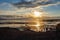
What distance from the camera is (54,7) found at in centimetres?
192

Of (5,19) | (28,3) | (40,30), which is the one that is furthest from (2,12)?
(40,30)

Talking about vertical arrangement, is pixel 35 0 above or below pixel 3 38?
above

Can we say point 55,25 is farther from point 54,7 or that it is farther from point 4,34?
point 4,34

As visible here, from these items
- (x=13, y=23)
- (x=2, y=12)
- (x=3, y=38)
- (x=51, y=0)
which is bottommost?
(x=3, y=38)

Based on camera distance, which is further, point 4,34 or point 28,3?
point 28,3

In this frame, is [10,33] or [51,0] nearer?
[10,33]

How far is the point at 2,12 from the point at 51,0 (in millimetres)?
657

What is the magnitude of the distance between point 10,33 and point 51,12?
61 cm

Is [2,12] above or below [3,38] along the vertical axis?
above

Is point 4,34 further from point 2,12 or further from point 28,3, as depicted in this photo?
point 28,3

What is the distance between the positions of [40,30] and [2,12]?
0.54m

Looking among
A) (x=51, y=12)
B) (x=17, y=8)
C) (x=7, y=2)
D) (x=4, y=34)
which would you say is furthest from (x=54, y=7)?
(x=4, y=34)

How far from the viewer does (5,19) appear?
1.91 m

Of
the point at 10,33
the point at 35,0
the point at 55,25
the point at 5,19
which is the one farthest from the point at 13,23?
the point at 55,25
